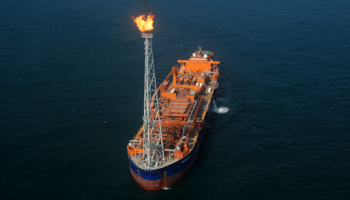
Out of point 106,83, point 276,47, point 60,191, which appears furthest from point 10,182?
point 276,47

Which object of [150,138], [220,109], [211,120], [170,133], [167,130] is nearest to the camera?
[150,138]

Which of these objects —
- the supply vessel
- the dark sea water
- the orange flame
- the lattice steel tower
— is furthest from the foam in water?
the orange flame

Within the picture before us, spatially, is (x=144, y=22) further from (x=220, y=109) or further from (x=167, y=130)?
(x=220, y=109)

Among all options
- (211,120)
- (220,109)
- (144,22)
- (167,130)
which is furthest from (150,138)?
(220,109)

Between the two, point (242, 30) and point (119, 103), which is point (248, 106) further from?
point (242, 30)

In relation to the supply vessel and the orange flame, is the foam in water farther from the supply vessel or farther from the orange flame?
the orange flame

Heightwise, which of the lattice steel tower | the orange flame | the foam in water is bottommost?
the foam in water
